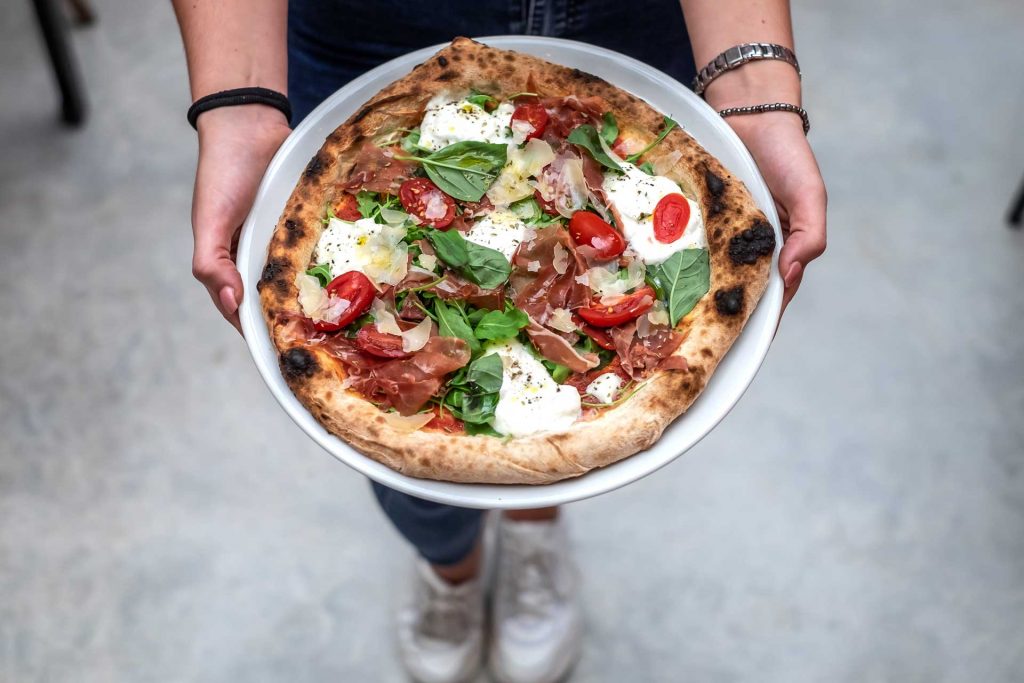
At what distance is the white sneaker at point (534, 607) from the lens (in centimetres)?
320

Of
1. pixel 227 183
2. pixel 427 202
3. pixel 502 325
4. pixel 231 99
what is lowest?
pixel 502 325

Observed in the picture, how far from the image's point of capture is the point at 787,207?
2191 millimetres

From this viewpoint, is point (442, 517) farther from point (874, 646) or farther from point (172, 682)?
point (874, 646)

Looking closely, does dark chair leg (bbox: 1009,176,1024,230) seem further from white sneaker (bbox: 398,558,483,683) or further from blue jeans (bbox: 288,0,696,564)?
→ white sneaker (bbox: 398,558,483,683)

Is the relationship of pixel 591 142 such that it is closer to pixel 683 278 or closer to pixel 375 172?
pixel 683 278

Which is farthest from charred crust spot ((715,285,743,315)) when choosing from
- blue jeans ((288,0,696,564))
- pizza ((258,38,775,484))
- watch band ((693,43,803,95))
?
blue jeans ((288,0,696,564))

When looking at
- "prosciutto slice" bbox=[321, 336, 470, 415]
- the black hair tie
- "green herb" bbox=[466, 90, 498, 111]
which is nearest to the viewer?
"prosciutto slice" bbox=[321, 336, 470, 415]

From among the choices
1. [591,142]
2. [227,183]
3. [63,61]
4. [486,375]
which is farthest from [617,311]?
[63,61]

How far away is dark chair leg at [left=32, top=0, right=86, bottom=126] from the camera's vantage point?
4147 mm

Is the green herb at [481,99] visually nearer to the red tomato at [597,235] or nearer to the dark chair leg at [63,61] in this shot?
the red tomato at [597,235]

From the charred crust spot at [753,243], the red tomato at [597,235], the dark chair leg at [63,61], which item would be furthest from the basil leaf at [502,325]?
the dark chair leg at [63,61]

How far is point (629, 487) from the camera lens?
359 centimetres

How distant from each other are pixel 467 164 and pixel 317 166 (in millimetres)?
335

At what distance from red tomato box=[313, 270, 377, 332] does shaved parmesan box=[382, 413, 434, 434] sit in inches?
9.5
